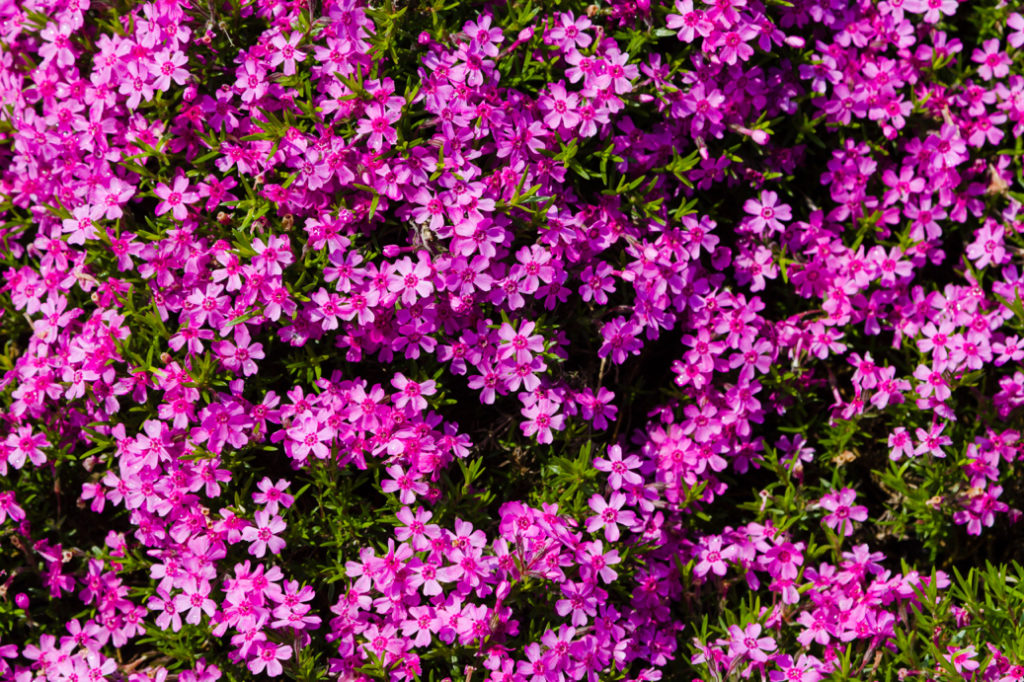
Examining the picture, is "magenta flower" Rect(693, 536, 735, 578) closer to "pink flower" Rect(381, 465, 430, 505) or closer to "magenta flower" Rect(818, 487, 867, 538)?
"magenta flower" Rect(818, 487, 867, 538)

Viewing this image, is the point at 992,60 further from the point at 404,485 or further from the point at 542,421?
the point at 404,485

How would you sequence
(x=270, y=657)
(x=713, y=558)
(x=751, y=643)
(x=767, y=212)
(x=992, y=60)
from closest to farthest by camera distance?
(x=270, y=657)
(x=751, y=643)
(x=713, y=558)
(x=767, y=212)
(x=992, y=60)

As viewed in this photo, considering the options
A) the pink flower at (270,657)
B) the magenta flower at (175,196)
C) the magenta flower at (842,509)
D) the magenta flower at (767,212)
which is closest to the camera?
the pink flower at (270,657)

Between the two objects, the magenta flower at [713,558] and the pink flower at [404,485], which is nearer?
the pink flower at [404,485]

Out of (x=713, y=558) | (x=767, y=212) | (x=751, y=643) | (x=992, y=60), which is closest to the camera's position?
(x=751, y=643)

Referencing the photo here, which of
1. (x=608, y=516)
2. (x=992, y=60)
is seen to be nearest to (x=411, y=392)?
(x=608, y=516)

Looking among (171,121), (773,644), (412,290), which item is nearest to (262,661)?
(412,290)

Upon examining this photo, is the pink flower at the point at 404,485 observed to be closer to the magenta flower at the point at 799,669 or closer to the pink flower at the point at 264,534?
the pink flower at the point at 264,534

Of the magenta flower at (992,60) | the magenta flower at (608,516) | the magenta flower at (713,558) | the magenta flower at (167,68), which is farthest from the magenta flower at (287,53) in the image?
the magenta flower at (992,60)

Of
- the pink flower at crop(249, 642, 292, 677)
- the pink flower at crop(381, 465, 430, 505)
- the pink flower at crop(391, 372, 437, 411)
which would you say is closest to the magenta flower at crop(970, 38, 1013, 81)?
the pink flower at crop(391, 372, 437, 411)
